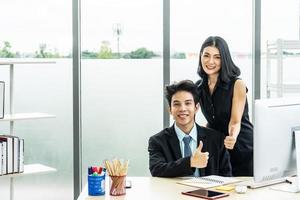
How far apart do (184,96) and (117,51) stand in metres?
1.66

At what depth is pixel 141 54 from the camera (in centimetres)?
412

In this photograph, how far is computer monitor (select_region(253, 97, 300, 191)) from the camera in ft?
6.80

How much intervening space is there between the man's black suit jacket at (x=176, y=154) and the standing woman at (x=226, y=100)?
0.79 feet

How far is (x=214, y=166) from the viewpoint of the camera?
8.37 feet

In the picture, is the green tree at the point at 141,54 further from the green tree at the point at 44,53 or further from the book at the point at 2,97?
the book at the point at 2,97

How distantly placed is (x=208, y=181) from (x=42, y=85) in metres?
2.19

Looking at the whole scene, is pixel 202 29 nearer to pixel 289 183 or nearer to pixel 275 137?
pixel 289 183

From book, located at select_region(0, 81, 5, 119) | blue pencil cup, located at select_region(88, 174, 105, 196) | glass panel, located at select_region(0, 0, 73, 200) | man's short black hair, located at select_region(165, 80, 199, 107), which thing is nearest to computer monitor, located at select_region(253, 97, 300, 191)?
man's short black hair, located at select_region(165, 80, 199, 107)

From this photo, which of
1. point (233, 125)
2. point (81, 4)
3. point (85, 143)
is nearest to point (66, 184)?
point (85, 143)

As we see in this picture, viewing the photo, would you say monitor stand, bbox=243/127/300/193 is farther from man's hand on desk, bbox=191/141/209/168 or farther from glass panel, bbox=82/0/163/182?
glass panel, bbox=82/0/163/182

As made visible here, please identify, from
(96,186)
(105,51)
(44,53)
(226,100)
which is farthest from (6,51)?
(96,186)

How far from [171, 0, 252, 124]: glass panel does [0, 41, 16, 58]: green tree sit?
4.54ft

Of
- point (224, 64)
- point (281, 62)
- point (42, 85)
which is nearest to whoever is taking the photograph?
point (224, 64)

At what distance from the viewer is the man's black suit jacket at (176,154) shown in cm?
245
